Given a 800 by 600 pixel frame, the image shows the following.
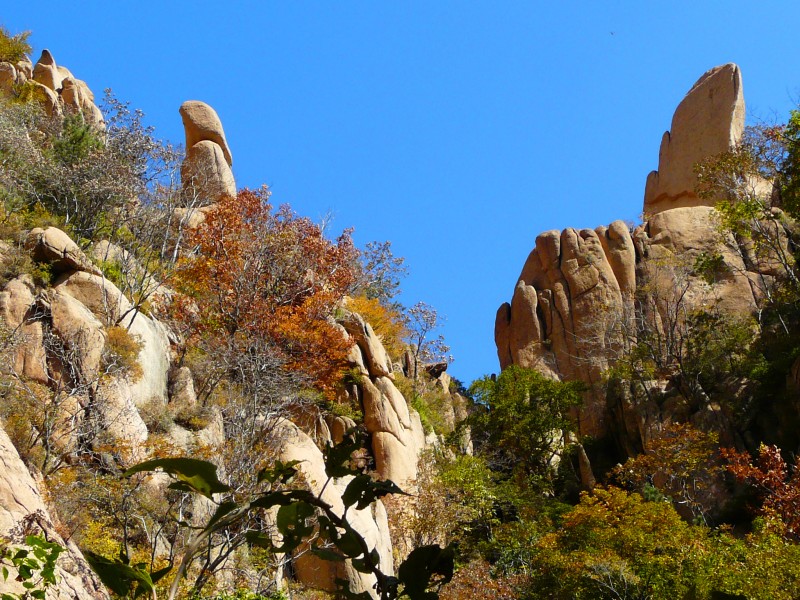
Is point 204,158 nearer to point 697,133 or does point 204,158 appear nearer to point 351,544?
point 697,133

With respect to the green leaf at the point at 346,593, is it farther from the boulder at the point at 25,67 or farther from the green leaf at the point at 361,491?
the boulder at the point at 25,67

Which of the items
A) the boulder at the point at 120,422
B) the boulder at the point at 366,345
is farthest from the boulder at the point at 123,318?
the boulder at the point at 366,345

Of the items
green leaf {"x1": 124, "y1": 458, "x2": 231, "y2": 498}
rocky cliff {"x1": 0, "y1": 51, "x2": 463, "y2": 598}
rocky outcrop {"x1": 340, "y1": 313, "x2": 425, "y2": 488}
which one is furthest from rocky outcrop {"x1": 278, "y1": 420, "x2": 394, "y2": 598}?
green leaf {"x1": 124, "y1": 458, "x2": 231, "y2": 498}

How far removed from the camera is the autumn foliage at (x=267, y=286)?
22.0m

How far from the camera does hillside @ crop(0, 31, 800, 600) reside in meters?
14.4

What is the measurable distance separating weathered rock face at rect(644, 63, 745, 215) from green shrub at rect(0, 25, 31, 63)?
1099 inches

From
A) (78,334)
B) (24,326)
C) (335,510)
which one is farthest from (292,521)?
(24,326)

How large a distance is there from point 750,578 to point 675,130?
3100 cm

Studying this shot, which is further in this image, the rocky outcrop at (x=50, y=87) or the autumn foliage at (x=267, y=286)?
the rocky outcrop at (x=50, y=87)

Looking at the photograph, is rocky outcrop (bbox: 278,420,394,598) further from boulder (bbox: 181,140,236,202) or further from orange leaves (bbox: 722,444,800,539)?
boulder (bbox: 181,140,236,202)

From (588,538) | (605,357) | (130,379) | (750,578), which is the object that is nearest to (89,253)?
(130,379)

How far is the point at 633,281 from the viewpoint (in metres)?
35.5

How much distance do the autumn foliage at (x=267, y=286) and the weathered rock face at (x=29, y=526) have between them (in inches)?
620

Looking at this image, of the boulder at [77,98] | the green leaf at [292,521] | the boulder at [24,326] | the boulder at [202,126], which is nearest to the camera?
the green leaf at [292,521]
